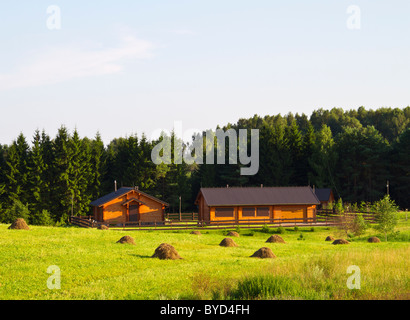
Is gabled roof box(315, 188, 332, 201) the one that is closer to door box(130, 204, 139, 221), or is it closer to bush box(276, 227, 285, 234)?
bush box(276, 227, 285, 234)

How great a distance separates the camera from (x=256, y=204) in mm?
56875

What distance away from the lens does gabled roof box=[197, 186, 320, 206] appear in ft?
187

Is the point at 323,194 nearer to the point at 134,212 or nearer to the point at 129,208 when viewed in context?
the point at 134,212

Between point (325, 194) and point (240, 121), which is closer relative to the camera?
point (325, 194)

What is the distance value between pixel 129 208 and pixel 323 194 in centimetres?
3511

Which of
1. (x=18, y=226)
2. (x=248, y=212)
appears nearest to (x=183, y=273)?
(x=18, y=226)

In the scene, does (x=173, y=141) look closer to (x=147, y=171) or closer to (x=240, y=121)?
(x=147, y=171)

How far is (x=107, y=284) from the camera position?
1658cm

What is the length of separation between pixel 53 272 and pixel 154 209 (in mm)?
40185

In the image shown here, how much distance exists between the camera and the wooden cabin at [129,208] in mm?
56375

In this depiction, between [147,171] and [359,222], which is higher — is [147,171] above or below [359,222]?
above
